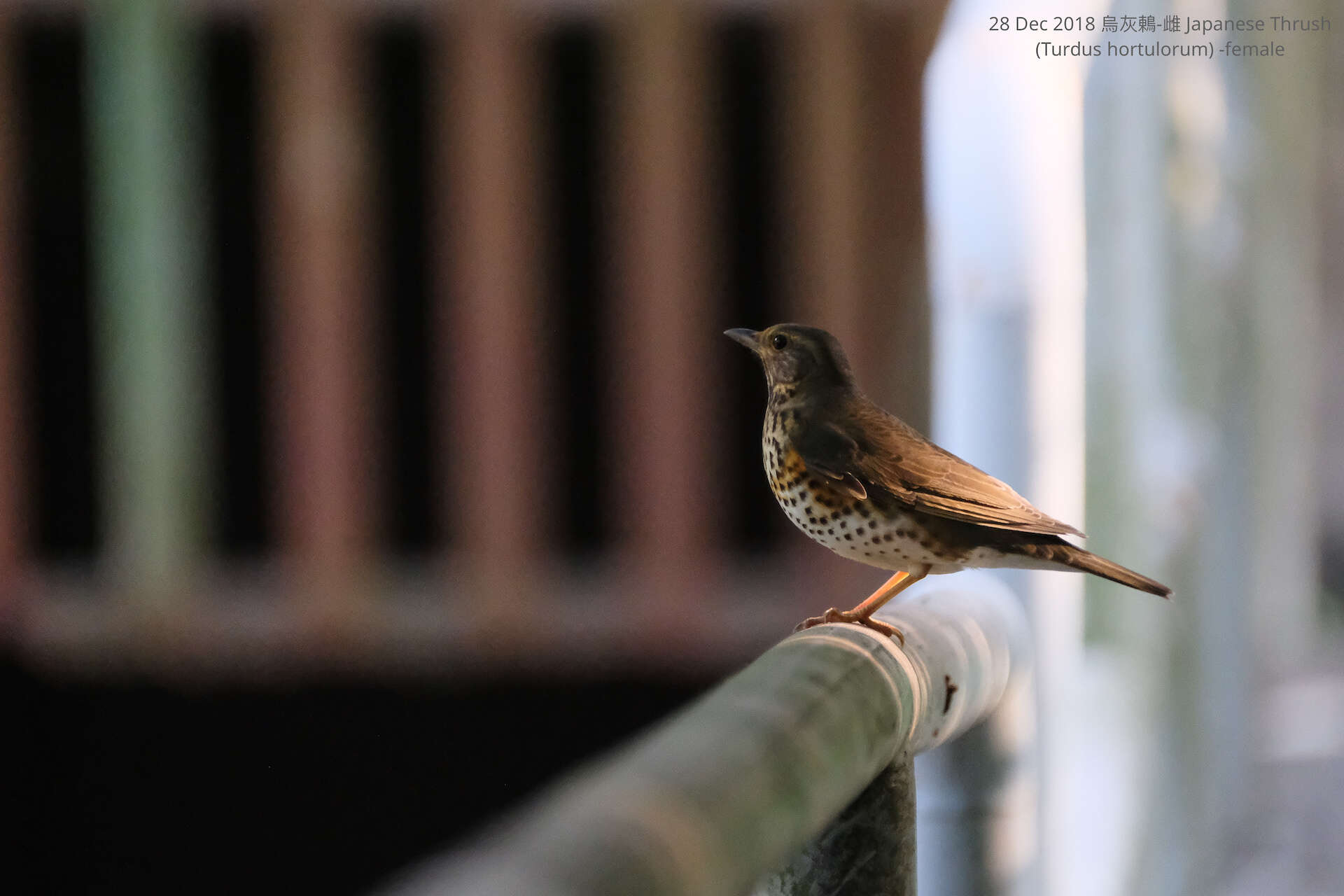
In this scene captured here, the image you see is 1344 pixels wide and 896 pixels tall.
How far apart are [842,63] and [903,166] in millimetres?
246

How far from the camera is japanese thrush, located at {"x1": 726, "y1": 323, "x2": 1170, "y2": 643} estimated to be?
0.57 metres

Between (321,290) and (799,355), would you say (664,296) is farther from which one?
(799,355)

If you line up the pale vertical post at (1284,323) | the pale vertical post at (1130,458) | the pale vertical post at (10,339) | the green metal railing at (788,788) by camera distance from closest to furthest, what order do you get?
the green metal railing at (788,788) → the pale vertical post at (1130,458) → the pale vertical post at (1284,323) → the pale vertical post at (10,339)

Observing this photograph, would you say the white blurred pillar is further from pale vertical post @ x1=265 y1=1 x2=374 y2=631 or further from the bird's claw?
pale vertical post @ x1=265 y1=1 x2=374 y2=631

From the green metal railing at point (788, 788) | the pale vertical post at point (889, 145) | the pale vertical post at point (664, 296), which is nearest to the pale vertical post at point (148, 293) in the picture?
the pale vertical post at point (664, 296)

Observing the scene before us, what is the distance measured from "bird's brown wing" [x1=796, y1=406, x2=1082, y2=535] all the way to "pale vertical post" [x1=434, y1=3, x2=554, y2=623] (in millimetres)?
2127

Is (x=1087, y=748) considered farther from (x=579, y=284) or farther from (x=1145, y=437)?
(x=579, y=284)

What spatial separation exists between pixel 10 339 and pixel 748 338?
2.63 m

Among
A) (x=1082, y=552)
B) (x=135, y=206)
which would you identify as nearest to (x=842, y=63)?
(x=135, y=206)

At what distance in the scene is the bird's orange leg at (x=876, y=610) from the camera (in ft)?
1.69

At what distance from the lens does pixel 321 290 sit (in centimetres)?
271

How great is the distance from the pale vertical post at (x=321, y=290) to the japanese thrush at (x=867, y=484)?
2241mm

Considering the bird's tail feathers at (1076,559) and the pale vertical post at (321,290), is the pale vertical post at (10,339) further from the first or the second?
the bird's tail feathers at (1076,559)

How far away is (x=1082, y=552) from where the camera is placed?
57cm
